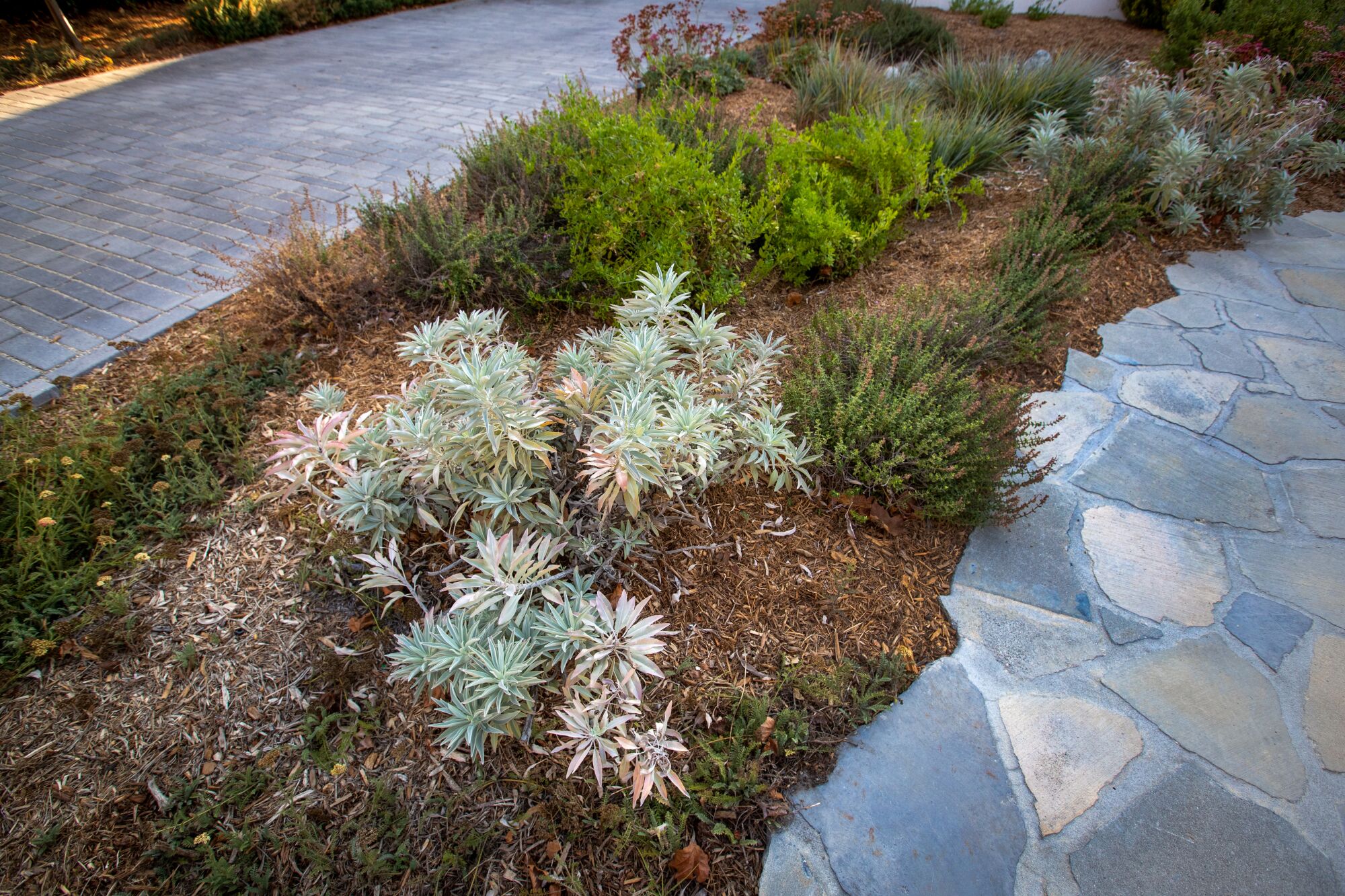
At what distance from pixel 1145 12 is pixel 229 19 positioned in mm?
12368

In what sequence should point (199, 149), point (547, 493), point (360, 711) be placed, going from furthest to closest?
point (199, 149) → point (547, 493) → point (360, 711)

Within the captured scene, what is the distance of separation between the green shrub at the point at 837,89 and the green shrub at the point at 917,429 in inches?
138

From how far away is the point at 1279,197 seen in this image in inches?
166

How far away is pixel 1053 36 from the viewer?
8.11 metres

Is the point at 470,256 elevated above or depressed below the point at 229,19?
below

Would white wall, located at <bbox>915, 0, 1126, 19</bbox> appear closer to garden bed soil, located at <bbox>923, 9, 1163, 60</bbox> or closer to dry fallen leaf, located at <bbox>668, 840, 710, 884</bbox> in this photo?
garden bed soil, located at <bbox>923, 9, 1163, 60</bbox>

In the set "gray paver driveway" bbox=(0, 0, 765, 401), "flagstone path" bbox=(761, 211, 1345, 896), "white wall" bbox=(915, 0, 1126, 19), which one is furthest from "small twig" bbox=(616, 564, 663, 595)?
"white wall" bbox=(915, 0, 1126, 19)

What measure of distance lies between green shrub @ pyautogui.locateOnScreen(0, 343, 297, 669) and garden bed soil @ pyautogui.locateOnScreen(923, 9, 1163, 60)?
7714 mm

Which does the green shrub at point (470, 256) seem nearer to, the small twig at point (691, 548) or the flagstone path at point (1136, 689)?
the small twig at point (691, 548)

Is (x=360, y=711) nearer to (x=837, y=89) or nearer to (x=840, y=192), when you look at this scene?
(x=840, y=192)

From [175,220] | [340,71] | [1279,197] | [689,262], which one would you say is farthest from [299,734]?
[340,71]

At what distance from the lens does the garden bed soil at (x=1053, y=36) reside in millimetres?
7422

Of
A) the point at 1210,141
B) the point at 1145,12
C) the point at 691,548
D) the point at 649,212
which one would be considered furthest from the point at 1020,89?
the point at 691,548

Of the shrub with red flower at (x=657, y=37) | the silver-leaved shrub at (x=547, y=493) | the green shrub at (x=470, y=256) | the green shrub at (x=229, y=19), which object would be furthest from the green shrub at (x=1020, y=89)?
the green shrub at (x=229, y=19)
